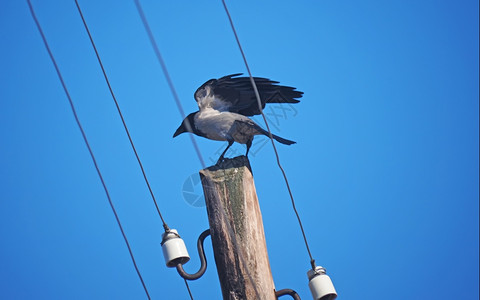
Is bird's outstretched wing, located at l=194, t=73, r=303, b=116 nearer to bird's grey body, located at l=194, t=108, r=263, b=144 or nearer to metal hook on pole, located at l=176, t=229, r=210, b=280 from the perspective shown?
bird's grey body, located at l=194, t=108, r=263, b=144

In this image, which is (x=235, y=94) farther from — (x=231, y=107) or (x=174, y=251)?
(x=174, y=251)

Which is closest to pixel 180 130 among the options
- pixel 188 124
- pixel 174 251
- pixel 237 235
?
pixel 188 124

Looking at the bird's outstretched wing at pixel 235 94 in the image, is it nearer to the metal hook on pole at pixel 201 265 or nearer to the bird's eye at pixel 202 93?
the bird's eye at pixel 202 93

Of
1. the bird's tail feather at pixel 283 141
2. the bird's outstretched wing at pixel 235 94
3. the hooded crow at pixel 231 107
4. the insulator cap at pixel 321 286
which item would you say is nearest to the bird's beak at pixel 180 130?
the hooded crow at pixel 231 107

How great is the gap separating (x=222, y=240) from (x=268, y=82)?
193cm

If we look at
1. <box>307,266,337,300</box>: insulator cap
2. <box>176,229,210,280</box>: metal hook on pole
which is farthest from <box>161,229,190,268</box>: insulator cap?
<box>307,266,337,300</box>: insulator cap

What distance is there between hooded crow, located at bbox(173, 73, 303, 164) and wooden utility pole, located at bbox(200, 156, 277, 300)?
1182mm

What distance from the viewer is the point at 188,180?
4.58 m

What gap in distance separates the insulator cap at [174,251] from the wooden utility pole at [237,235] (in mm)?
244

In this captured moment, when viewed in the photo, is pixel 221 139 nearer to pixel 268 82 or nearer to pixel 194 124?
pixel 194 124

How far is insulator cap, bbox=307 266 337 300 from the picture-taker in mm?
2967

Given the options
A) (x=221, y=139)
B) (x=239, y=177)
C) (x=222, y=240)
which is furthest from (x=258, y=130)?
(x=222, y=240)

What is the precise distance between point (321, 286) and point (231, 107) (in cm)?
214

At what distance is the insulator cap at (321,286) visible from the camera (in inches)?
117
